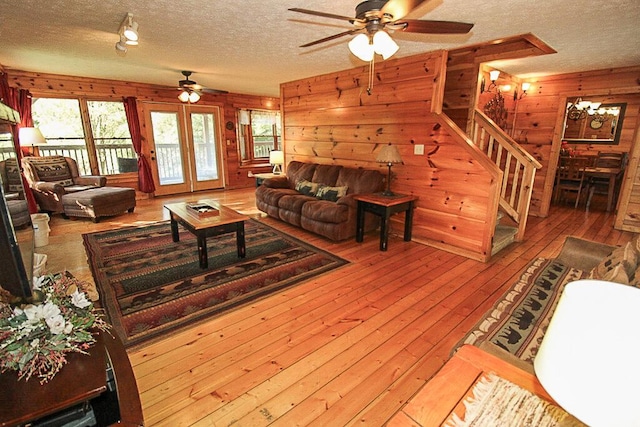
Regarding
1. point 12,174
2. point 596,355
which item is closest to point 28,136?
point 12,174

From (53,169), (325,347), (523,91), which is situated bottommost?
(325,347)

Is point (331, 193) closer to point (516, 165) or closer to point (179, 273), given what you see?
point (179, 273)

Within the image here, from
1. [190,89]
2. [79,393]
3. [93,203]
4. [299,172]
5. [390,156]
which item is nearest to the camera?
[79,393]

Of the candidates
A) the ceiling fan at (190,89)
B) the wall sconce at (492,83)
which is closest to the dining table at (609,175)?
the wall sconce at (492,83)

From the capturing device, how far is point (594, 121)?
6.42m

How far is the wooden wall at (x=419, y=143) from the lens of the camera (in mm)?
3467

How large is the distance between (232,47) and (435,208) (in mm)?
3108

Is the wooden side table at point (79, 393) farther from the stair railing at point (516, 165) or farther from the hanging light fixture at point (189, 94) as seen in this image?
the hanging light fixture at point (189, 94)

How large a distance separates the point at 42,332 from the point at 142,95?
260 inches

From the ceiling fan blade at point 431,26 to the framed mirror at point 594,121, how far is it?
549 centimetres

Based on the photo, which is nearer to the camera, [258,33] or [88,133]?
[258,33]

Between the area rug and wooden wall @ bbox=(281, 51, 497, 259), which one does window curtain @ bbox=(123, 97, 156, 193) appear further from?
wooden wall @ bbox=(281, 51, 497, 259)

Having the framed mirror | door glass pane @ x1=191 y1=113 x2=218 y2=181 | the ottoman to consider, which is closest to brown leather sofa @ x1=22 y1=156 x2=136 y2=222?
the ottoman

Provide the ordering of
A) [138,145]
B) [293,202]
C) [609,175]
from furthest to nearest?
1. [138,145]
2. [609,175]
3. [293,202]
